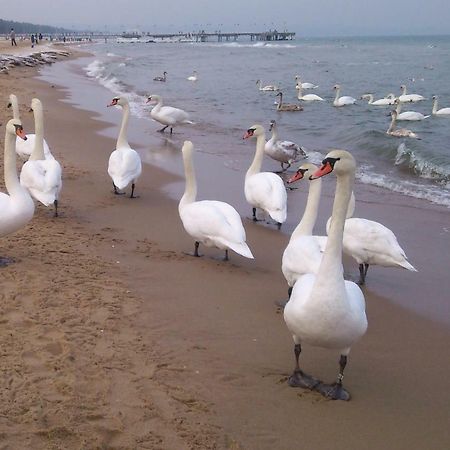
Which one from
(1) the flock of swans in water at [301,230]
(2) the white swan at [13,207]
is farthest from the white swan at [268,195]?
(2) the white swan at [13,207]

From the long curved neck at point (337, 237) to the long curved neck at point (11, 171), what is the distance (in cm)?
342

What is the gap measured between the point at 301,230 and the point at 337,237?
2.10 metres

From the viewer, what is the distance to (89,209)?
8398 mm

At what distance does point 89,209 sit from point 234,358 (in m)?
4.63

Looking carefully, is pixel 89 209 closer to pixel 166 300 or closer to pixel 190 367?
pixel 166 300

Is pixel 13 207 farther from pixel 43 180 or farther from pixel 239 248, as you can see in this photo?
pixel 239 248

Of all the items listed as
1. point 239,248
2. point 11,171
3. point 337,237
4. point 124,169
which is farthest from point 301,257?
point 124,169

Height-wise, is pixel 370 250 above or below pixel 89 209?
above

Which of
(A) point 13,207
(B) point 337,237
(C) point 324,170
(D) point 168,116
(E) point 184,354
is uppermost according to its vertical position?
(C) point 324,170

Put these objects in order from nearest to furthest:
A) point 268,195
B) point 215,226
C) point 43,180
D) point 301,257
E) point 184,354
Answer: point 184,354 < point 301,257 < point 215,226 < point 43,180 < point 268,195

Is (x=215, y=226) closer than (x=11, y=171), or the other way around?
(x=11, y=171)

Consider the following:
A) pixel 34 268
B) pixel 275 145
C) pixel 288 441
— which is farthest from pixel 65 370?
pixel 275 145

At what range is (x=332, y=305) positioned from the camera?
3.74m

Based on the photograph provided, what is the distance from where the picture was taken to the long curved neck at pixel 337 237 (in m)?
3.77
